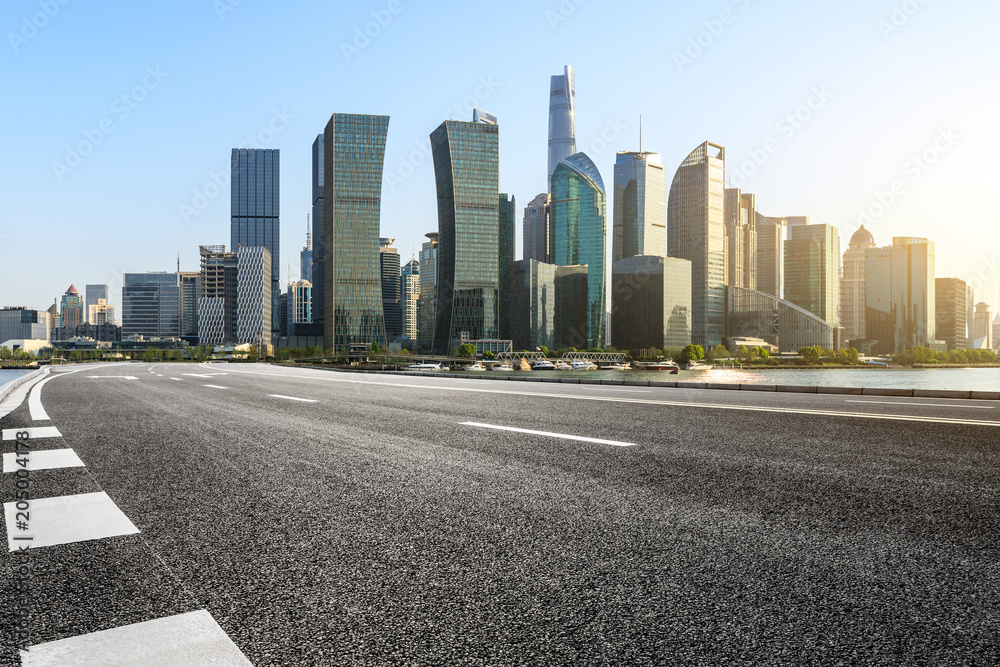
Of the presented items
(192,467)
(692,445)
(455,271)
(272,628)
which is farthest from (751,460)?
(455,271)

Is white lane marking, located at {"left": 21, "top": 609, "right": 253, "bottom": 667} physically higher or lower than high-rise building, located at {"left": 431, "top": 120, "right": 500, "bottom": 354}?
lower

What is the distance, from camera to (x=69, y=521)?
3.58 meters

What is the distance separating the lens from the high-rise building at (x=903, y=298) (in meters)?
175

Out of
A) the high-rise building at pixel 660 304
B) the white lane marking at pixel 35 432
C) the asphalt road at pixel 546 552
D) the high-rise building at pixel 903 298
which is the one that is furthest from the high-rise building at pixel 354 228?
the asphalt road at pixel 546 552

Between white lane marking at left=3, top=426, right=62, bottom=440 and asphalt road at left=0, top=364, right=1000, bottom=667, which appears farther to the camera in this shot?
white lane marking at left=3, top=426, right=62, bottom=440

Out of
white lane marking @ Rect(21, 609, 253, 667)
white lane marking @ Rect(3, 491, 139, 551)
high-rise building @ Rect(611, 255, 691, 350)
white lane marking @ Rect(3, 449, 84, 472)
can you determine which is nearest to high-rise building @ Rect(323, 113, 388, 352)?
high-rise building @ Rect(611, 255, 691, 350)

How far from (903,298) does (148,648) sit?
22007 centimetres

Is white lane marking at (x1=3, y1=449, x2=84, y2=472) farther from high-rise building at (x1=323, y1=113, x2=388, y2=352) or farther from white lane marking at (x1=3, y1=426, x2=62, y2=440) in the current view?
high-rise building at (x1=323, y1=113, x2=388, y2=352)

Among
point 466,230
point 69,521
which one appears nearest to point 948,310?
point 466,230

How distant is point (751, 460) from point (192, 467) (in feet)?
16.1

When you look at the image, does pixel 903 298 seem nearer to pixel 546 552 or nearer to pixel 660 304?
pixel 660 304

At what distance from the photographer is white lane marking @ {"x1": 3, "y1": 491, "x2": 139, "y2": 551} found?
3268 mm

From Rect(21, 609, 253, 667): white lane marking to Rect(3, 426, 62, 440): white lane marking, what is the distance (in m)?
6.82

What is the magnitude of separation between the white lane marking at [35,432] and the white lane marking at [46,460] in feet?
5.06
